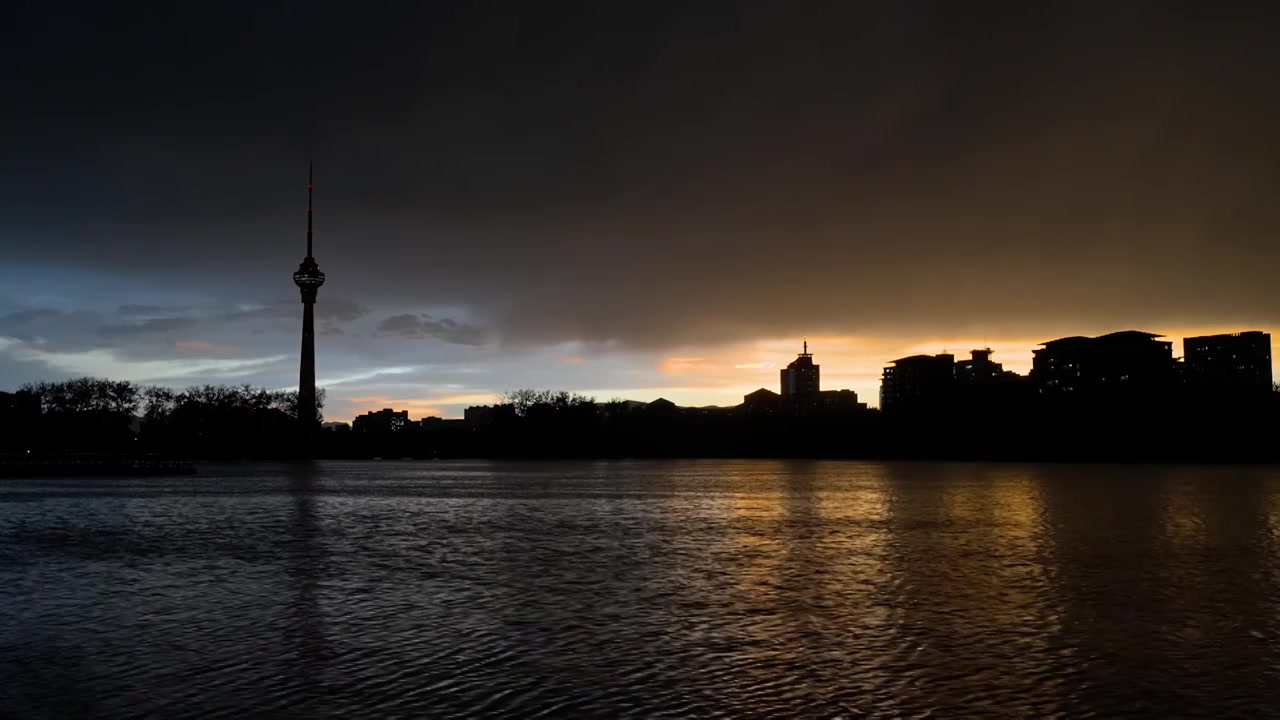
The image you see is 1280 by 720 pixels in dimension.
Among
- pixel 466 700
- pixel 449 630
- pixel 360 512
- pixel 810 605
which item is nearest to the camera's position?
pixel 466 700

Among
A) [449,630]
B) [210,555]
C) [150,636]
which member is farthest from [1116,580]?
[210,555]

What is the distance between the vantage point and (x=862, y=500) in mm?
85625

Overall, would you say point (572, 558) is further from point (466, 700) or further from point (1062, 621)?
point (466, 700)

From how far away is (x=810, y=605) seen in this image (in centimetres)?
2881

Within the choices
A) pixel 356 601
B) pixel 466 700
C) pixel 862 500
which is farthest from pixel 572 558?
pixel 862 500

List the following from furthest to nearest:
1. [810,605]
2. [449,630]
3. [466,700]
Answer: [810,605] < [449,630] < [466,700]

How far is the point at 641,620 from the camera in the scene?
1036 inches

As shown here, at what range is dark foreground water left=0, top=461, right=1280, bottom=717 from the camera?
18234 mm

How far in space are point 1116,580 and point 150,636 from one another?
28.5m

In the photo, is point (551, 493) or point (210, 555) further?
point (551, 493)

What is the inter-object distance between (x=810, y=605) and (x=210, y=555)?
999 inches

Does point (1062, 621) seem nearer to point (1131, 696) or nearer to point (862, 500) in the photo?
point (1131, 696)

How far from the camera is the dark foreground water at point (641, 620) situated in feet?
59.8

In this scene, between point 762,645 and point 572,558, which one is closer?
point 762,645
